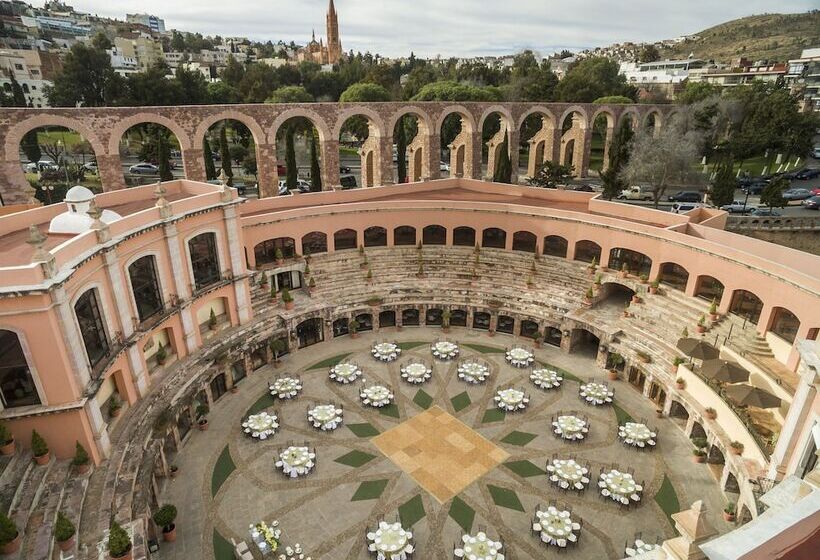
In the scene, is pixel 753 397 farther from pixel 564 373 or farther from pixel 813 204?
pixel 813 204

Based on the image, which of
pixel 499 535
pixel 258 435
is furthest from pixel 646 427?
pixel 258 435

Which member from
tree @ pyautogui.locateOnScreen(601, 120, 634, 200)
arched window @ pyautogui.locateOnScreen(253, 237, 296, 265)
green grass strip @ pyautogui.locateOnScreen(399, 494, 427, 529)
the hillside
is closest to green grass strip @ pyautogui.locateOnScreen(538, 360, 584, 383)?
green grass strip @ pyautogui.locateOnScreen(399, 494, 427, 529)

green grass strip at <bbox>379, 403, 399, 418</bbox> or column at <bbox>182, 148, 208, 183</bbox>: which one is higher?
column at <bbox>182, 148, 208, 183</bbox>

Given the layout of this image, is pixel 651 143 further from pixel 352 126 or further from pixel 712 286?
pixel 352 126

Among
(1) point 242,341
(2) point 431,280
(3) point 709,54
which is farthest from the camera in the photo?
(3) point 709,54

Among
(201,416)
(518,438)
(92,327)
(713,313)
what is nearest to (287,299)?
(201,416)

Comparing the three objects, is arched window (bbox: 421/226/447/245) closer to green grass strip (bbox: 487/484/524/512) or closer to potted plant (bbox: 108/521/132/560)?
green grass strip (bbox: 487/484/524/512)

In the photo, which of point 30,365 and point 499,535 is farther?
point 499,535
